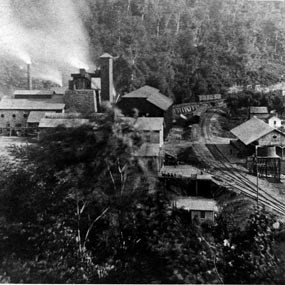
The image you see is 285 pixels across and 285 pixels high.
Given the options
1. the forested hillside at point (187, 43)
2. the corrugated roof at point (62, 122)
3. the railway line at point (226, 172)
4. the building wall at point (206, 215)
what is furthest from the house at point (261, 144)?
the corrugated roof at point (62, 122)

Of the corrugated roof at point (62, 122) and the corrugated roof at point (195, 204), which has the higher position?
the corrugated roof at point (62, 122)

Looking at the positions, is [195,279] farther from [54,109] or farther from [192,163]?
[54,109]

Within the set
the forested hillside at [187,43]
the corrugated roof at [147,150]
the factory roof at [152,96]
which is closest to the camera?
the corrugated roof at [147,150]

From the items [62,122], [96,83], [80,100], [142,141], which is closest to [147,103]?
[142,141]

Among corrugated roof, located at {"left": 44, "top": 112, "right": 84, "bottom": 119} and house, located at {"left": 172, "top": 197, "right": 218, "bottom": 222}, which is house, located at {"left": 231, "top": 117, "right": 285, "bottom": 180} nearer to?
house, located at {"left": 172, "top": 197, "right": 218, "bottom": 222}

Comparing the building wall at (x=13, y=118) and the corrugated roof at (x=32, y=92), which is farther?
the corrugated roof at (x=32, y=92)

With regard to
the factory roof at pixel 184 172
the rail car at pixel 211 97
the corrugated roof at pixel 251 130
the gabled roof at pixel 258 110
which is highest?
the rail car at pixel 211 97

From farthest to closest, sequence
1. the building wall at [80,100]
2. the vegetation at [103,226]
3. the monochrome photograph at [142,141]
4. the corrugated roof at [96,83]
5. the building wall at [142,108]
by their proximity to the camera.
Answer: the corrugated roof at [96,83] → the building wall at [80,100] → the building wall at [142,108] → the monochrome photograph at [142,141] → the vegetation at [103,226]

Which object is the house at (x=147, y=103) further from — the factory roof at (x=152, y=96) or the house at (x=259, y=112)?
the house at (x=259, y=112)
